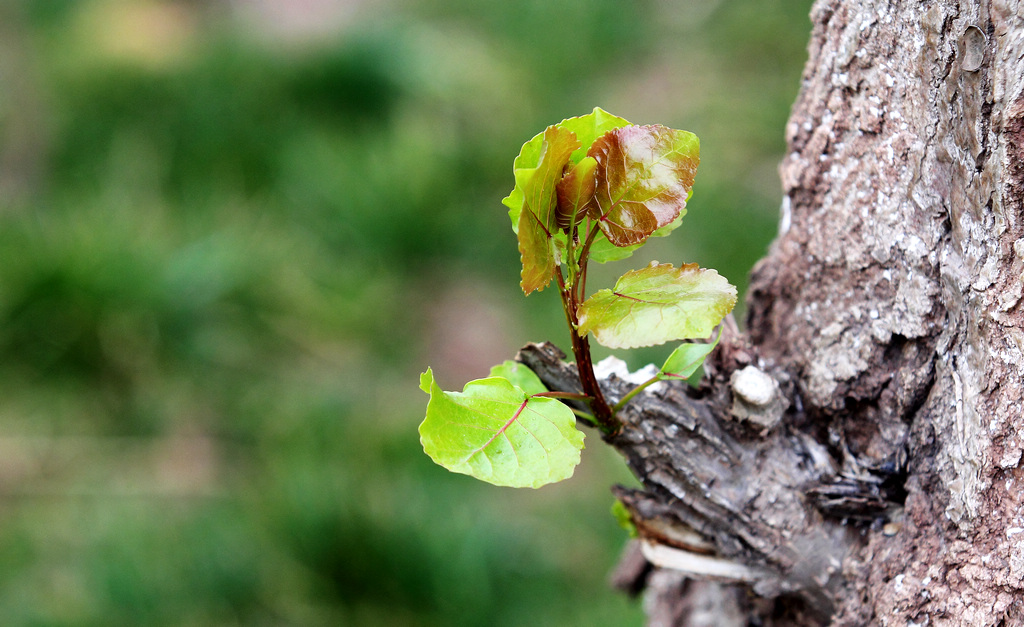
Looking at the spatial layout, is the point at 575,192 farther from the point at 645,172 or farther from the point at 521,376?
the point at 521,376

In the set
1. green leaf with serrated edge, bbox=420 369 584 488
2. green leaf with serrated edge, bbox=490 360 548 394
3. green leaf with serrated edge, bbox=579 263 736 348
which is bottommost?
green leaf with serrated edge, bbox=490 360 548 394

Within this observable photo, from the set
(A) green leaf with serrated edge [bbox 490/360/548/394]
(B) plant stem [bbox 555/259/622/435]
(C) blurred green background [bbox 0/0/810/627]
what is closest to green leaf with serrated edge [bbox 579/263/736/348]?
(B) plant stem [bbox 555/259/622/435]

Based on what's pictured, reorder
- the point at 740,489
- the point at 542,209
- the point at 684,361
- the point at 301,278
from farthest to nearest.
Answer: the point at 301,278, the point at 740,489, the point at 684,361, the point at 542,209

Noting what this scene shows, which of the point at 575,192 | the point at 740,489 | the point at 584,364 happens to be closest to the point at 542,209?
the point at 575,192

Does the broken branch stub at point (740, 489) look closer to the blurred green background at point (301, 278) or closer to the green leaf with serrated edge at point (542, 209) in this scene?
the green leaf with serrated edge at point (542, 209)

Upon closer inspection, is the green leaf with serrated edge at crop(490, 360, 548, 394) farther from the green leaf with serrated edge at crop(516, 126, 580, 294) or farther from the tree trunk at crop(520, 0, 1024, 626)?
the green leaf with serrated edge at crop(516, 126, 580, 294)

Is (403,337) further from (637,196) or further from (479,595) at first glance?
(637,196)

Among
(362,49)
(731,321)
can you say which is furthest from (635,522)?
(362,49)
